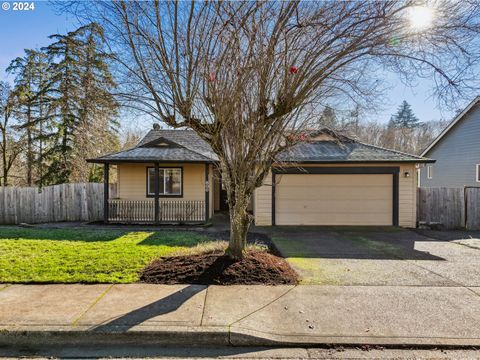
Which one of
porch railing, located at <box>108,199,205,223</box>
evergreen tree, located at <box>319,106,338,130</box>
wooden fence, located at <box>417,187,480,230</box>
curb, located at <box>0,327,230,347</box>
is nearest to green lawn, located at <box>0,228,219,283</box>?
curb, located at <box>0,327,230,347</box>

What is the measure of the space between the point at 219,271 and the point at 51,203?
10769mm

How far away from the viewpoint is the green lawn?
4.84m

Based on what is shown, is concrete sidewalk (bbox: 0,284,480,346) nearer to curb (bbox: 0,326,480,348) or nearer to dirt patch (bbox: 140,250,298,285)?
curb (bbox: 0,326,480,348)

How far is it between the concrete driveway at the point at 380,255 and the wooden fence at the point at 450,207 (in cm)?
98

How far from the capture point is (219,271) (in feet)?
16.0

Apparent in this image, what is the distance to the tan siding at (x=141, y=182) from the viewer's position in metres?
12.7

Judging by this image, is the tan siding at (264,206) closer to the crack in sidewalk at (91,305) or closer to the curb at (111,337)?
the crack in sidewalk at (91,305)

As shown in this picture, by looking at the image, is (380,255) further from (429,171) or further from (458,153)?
(429,171)

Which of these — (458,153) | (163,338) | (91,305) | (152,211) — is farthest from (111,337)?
(458,153)

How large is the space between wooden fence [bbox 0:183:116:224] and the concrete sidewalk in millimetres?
8684

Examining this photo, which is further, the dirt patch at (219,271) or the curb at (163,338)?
the dirt patch at (219,271)

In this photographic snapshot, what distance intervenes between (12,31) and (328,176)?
35.4 ft

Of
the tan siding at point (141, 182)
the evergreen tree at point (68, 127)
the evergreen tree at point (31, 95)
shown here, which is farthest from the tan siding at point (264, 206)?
the evergreen tree at point (31, 95)

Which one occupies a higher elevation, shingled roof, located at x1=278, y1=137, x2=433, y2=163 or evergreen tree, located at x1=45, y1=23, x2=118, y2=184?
evergreen tree, located at x1=45, y1=23, x2=118, y2=184
